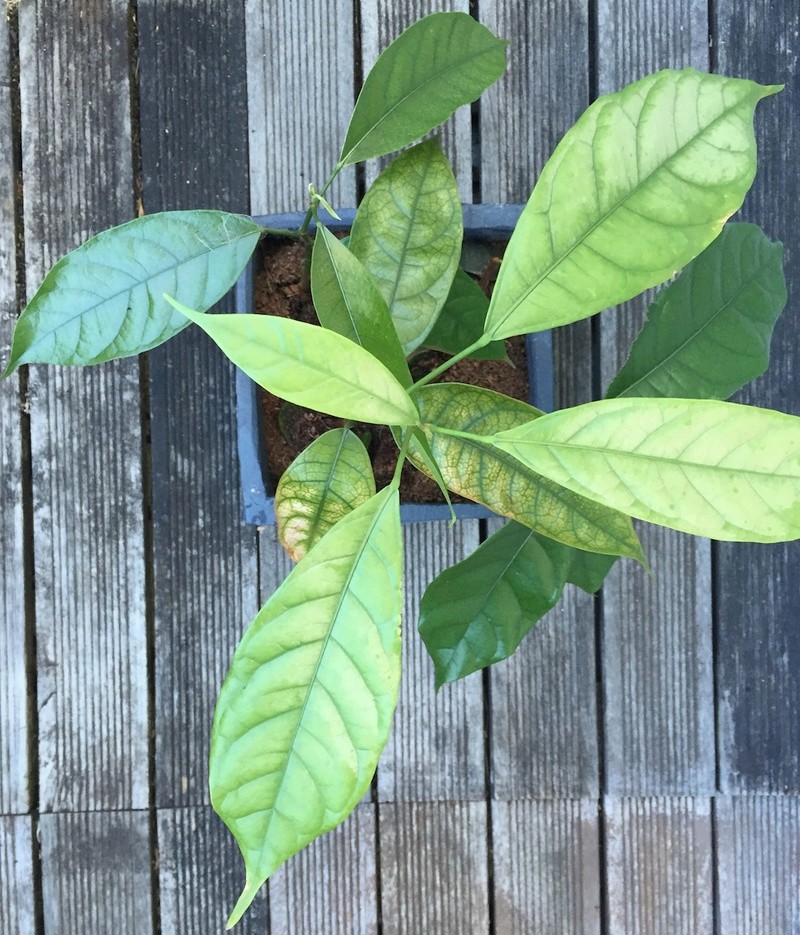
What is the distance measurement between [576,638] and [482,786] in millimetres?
198

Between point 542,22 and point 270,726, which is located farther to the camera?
point 542,22

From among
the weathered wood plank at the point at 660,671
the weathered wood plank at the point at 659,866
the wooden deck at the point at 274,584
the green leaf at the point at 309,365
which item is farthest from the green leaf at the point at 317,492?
the weathered wood plank at the point at 659,866

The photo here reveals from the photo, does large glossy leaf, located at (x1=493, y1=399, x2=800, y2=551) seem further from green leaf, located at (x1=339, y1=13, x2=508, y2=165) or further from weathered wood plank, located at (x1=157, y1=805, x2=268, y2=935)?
weathered wood plank, located at (x1=157, y1=805, x2=268, y2=935)

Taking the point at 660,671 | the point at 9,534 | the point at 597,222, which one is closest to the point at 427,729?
the point at 660,671

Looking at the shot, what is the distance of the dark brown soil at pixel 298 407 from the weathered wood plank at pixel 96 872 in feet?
1.61

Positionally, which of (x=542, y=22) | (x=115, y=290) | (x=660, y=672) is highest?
(x=542, y=22)

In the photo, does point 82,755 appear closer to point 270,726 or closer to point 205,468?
point 205,468

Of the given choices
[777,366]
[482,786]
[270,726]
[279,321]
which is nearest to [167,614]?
[482,786]

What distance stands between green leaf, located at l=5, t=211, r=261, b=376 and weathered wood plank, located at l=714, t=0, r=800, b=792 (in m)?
0.60

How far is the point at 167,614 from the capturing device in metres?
0.89

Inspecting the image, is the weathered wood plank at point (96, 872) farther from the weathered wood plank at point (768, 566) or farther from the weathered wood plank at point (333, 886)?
the weathered wood plank at point (768, 566)

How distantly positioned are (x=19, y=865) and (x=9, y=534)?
0.37 metres

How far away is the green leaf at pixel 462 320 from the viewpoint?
62 cm

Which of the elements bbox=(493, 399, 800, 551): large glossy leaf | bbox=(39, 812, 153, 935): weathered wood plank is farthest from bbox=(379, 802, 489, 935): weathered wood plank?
bbox=(493, 399, 800, 551): large glossy leaf
